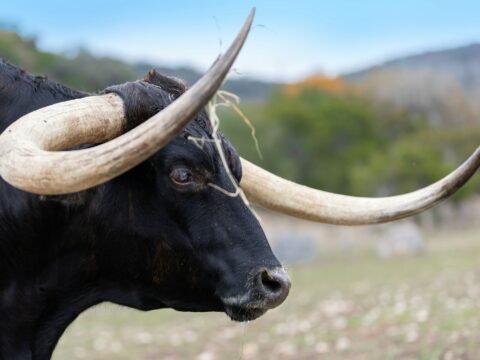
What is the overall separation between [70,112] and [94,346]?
8508 mm

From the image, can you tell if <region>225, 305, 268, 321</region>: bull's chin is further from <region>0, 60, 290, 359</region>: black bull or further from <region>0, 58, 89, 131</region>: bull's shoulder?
<region>0, 58, 89, 131</region>: bull's shoulder

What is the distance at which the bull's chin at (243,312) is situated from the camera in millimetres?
4110

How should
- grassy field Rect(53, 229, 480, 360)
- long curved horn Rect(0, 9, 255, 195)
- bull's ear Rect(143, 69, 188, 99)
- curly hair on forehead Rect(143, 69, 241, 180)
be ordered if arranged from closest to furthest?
1. long curved horn Rect(0, 9, 255, 195)
2. curly hair on forehead Rect(143, 69, 241, 180)
3. bull's ear Rect(143, 69, 188, 99)
4. grassy field Rect(53, 229, 480, 360)

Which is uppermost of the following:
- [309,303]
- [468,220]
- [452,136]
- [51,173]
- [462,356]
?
[51,173]

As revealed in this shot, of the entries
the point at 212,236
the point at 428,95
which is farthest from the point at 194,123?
the point at 428,95

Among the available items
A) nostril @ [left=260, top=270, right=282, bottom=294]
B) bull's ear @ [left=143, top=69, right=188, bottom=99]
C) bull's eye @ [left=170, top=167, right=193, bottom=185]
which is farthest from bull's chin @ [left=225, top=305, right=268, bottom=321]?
bull's ear @ [left=143, top=69, right=188, bottom=99]

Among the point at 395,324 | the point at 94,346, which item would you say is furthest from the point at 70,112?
the point at 94,346

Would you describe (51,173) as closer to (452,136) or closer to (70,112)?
(70,112)

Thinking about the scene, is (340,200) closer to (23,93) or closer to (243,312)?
(243,312)

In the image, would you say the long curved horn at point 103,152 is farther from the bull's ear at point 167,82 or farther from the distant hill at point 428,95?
the distant hill at point 428,95

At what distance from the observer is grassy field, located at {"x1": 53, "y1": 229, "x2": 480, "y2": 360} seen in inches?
331

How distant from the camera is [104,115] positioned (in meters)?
4.11

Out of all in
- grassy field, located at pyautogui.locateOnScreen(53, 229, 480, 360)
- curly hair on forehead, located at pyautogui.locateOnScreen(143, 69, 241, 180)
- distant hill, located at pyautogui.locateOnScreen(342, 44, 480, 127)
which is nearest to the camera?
curly hair on forehead, located at pyautogui.locateOnScreen(143, 69, 241, 180)

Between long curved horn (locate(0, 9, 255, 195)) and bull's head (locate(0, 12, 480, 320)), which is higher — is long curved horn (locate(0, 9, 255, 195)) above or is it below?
above
